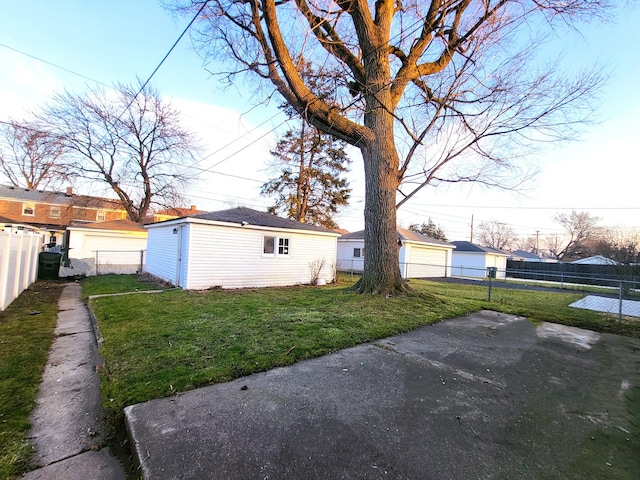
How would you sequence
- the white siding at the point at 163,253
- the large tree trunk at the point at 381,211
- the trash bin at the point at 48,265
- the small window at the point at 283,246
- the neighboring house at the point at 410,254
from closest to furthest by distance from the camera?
1. the large tree trunk at the point at 381,211
2. the white siding at the point at 163,253
3. the small window at the point at 283,246
4. the trash bin at the point at 48,265
5. the neighboring house at the point at 410,254

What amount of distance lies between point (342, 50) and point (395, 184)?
3.99 meters

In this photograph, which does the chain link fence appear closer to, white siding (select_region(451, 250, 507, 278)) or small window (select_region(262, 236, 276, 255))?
white siding (select_region(451, 250, 507, 278))

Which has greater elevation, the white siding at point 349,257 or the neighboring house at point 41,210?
the neighboring house at point 41,210

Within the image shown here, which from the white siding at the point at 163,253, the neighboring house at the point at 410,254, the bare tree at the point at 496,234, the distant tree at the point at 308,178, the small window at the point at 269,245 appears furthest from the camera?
the bare tree at the point at 496,234

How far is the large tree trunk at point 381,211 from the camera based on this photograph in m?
8.04

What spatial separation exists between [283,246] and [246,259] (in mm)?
1745

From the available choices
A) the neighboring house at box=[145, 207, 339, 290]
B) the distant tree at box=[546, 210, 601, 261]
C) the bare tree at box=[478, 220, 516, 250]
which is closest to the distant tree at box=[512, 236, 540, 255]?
the bare tree at box=[478, 220, 516, 250]

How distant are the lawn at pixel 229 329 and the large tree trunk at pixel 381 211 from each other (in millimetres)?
580

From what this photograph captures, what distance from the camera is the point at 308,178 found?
2166 cm

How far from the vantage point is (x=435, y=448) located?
2.12 m

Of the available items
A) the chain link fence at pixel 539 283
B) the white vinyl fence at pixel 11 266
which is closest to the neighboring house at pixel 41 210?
the white vinyl fence at pixel 11 266

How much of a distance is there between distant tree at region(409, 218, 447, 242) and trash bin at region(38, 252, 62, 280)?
36.8m

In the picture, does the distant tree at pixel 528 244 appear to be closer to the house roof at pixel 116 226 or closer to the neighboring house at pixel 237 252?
the neighboring house at pixel 237 252

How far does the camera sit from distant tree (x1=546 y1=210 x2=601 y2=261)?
47.5 m
